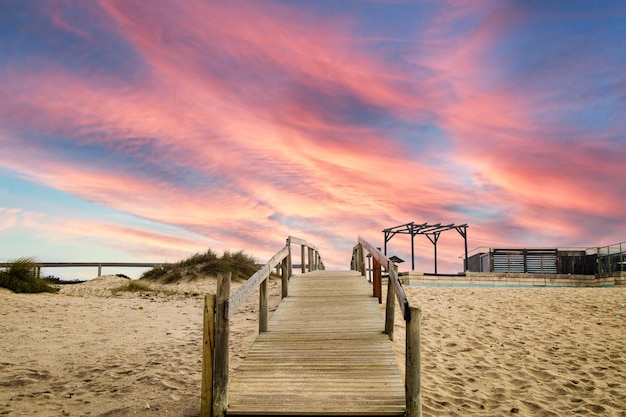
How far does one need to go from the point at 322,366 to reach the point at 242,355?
218 centimetres

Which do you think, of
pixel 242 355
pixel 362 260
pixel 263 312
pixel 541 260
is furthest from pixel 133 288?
pixel 541 260

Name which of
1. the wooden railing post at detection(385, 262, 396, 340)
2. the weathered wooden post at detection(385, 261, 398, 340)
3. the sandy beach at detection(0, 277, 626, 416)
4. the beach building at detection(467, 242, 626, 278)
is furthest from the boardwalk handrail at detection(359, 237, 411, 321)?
the beach building at detection(467, 242, 626, 278)

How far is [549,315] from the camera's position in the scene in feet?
39.4

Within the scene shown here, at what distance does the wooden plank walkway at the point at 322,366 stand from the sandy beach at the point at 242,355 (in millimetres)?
727

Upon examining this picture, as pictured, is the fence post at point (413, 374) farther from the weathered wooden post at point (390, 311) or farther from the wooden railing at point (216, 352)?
the weathered wooden post at point (390, 311)

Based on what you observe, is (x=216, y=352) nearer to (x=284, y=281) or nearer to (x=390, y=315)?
(x=390, y=315)

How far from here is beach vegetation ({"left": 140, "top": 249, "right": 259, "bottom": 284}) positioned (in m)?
19.5

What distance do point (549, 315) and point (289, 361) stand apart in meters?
8.37

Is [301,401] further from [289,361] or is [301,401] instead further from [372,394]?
[289,361]

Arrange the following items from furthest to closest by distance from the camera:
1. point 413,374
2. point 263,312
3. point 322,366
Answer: point 263,312 → point 322,366 → point 413,374

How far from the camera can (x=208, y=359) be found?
5.07 metres

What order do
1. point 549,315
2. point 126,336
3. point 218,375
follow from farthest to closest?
point 549,315 → point 126,336 → point 218,375

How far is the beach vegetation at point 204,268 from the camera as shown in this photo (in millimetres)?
19531

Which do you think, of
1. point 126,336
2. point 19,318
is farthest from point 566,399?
point 19,318
